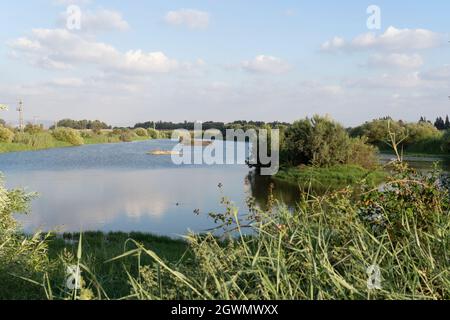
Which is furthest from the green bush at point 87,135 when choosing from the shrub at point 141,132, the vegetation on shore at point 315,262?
the vegetation on shore at point 315,262

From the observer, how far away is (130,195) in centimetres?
1672

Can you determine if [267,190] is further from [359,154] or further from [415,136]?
[415,136]

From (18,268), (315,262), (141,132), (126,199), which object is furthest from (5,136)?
(141,132)

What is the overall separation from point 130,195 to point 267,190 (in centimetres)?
534

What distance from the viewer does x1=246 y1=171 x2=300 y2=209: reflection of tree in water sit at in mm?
15475

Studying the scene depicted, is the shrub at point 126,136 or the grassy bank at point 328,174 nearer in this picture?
the grassy bank at point 328,174

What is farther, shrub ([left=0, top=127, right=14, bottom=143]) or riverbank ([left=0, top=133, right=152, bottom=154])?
shrub ([left=0, top=127, right=14, bottom=143])

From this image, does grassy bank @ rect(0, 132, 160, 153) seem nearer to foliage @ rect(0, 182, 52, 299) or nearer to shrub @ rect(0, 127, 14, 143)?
shrub @ rect(0, 127, 14, 143)

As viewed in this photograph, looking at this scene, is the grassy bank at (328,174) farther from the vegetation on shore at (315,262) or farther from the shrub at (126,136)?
→ the shrub at (126,136)

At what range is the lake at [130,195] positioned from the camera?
1161 centimetres

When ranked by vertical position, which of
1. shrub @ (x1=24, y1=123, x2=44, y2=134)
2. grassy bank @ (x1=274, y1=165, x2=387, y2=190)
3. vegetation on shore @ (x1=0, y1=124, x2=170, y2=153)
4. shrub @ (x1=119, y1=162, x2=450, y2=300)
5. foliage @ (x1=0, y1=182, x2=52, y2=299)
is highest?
shrub @ (x1=24, y1=123, x2=44, y2=134)

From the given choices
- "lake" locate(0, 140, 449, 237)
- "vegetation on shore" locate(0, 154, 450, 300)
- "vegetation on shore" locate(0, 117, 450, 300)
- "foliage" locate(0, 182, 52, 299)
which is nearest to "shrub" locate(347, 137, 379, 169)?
"lake" locate(0, 140, 449, 237)
